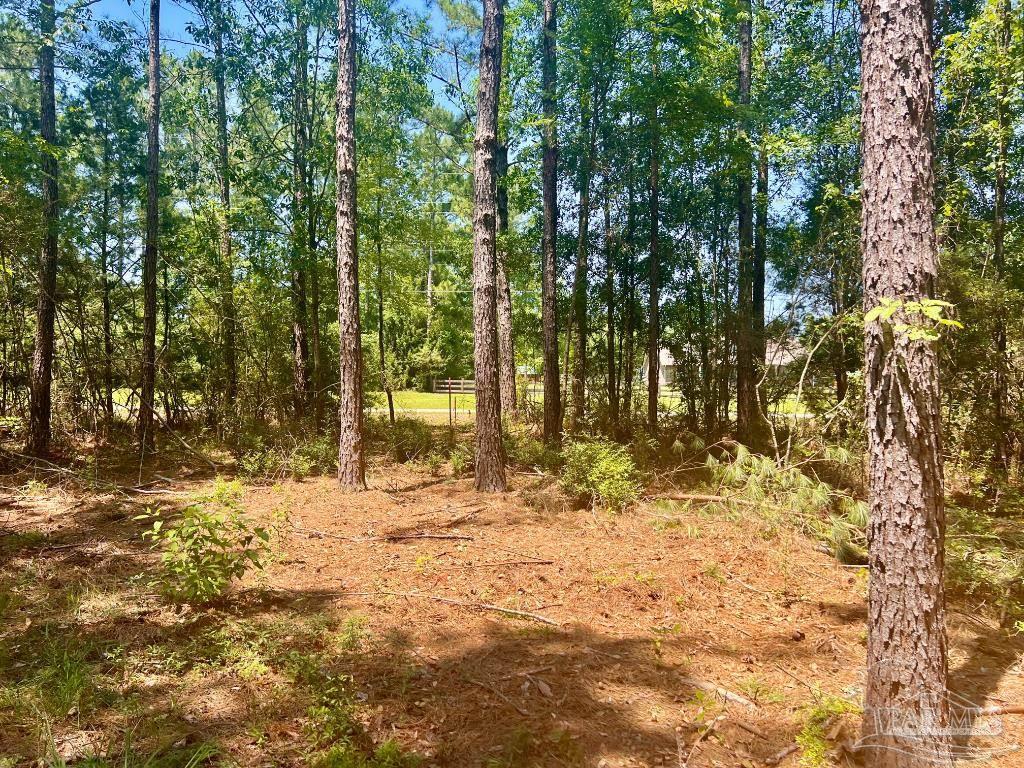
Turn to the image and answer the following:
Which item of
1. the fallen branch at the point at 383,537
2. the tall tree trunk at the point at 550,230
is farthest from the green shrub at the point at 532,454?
the fallen branch at the point at 383,537

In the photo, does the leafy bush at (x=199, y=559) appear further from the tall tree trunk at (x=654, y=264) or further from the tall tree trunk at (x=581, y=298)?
the tall tree trunk at (x=654, y=264)

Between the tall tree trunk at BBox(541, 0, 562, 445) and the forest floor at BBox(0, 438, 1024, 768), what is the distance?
561cm

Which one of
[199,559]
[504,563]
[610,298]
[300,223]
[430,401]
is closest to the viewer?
[199,559]

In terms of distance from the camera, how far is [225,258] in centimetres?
1370

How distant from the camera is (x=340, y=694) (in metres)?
3.48

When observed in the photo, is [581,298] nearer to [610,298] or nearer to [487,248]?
[610,298]

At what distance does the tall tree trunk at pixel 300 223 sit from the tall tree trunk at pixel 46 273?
436cm

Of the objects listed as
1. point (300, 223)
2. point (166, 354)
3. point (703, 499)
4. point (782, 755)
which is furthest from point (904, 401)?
point (166, 354)

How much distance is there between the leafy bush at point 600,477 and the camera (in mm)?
7824

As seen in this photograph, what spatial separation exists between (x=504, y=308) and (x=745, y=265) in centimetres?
559

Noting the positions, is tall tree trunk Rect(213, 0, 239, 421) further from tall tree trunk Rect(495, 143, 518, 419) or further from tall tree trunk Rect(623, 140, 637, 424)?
tall tree trunk Rect(623, 140, 637, 424)

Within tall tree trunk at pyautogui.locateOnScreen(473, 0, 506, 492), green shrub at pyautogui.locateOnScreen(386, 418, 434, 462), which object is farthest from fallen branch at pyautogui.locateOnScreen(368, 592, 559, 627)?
green shrub at pyautogui.locateOnScreen(386, 418, 434, 462)

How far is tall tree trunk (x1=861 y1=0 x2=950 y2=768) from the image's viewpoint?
116 inches

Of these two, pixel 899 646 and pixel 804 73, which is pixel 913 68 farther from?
pixel 804 73
